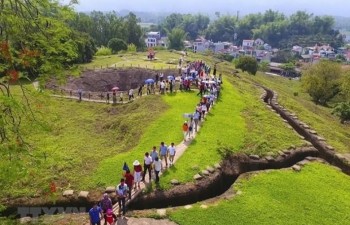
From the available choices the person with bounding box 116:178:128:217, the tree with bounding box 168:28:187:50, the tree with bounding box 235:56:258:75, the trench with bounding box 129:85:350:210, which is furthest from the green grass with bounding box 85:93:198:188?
the tree with bounding box 168:28:187:50

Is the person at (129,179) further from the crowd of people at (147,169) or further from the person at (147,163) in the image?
the person at (147,163)

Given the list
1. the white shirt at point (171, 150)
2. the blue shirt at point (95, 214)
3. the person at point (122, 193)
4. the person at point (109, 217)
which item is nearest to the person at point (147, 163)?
the white shirt at point (171, 150)

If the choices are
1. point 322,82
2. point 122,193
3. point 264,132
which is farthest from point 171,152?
point 322,82

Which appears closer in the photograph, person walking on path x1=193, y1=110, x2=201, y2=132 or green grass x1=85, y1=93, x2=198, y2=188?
green grass x1=85, y1=93, x2=198, y2=188

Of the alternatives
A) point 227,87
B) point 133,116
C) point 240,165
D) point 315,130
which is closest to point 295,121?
point 315,130

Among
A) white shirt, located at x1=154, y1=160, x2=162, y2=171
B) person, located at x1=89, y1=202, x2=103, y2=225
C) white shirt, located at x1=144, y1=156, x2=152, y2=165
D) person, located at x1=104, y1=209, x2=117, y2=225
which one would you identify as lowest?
person, located at x1=104, y1=209, x2=117, y2=225

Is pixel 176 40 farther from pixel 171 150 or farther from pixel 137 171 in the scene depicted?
pixel 137 171

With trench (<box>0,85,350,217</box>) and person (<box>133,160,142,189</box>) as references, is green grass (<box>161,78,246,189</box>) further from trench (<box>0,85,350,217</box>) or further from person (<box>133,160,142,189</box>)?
person (<box>133,160,142,189</box>)
